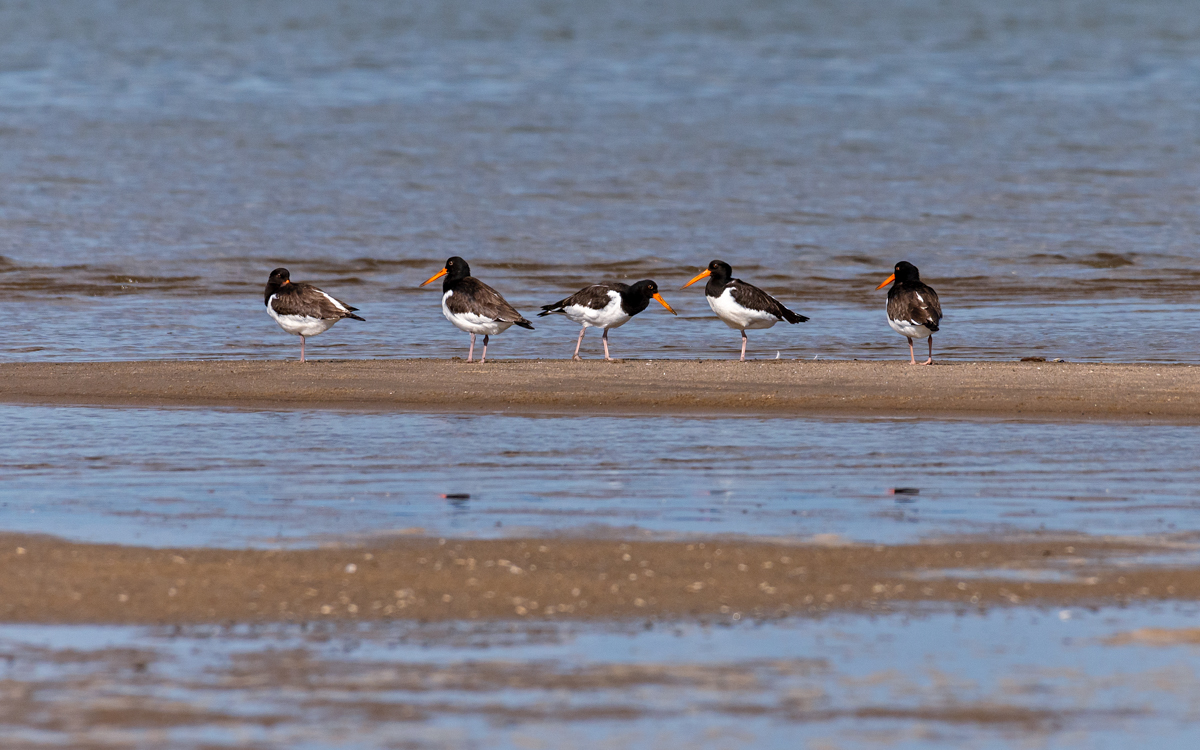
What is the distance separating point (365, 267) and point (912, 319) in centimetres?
1169

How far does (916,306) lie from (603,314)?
279 cm

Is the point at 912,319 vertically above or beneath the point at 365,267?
above

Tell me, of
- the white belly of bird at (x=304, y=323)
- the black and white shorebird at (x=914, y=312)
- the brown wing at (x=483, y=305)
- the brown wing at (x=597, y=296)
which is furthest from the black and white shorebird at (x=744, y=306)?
the white belly of bird at (x=304, y=323)

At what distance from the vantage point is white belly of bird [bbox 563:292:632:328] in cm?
1502

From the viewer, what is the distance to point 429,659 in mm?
6254

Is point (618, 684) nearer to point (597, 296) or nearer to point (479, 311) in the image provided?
point (479, 311)

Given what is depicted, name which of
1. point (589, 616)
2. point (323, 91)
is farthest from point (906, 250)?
point (323, 91)

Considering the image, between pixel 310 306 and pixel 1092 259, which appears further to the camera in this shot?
pixel 1092 259

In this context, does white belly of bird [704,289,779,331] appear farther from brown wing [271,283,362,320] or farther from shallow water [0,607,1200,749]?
shallow water [0,607,1200,749]

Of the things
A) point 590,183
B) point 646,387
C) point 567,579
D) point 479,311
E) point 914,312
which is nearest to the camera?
point 567,579

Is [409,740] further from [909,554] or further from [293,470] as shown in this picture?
[293,470]

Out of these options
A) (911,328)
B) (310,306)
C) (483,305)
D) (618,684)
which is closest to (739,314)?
(911,328)

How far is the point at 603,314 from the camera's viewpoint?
1508 centimetres

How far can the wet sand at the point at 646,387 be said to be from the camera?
12133mm
